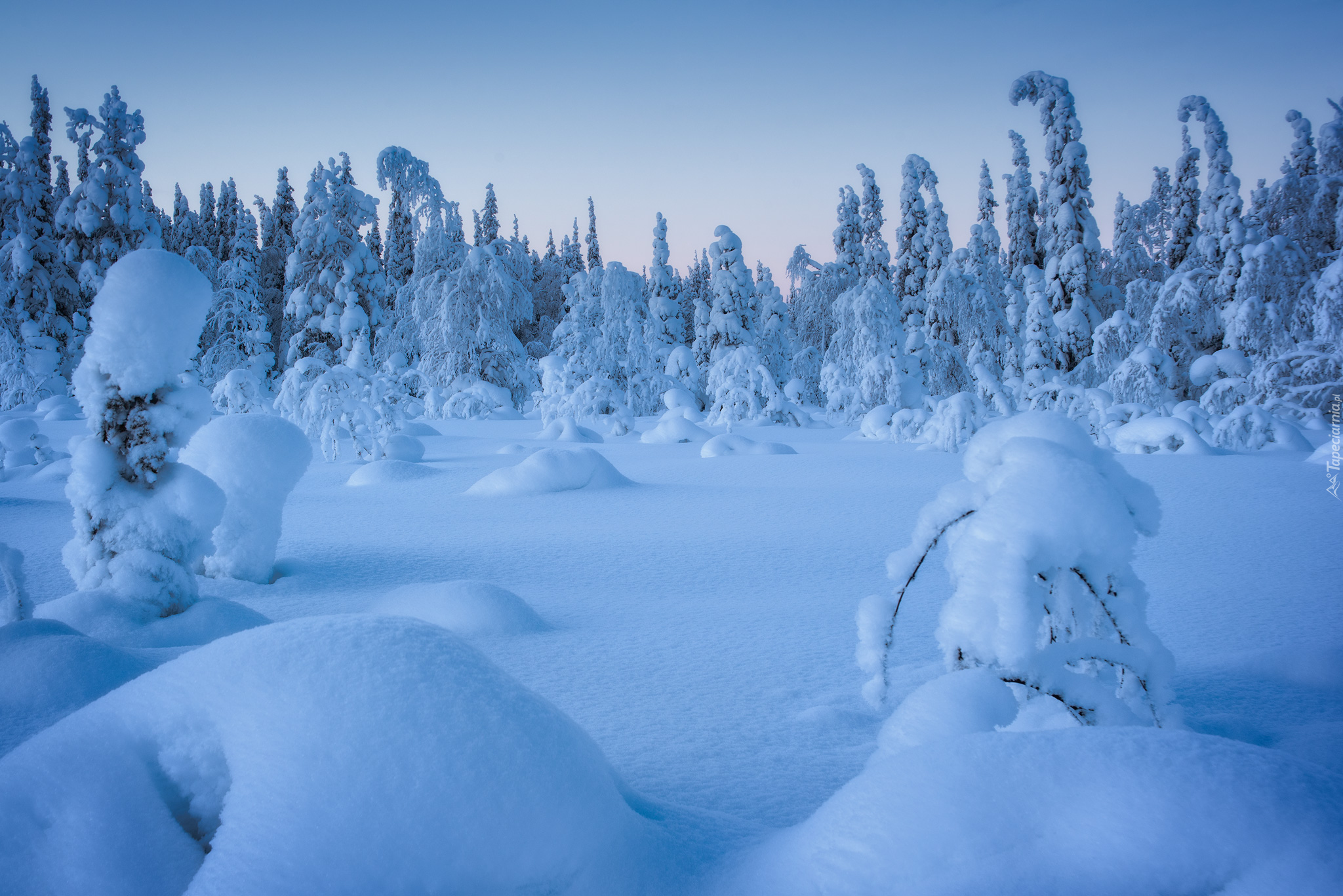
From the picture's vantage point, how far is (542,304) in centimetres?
3969

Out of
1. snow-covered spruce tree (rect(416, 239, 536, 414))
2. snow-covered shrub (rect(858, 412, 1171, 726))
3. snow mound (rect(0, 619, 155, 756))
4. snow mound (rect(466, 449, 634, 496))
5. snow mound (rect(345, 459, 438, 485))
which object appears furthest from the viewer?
snow-covered spruce tree (rect(416, 239, 536, 414))

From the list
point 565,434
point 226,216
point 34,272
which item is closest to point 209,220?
point 226,216

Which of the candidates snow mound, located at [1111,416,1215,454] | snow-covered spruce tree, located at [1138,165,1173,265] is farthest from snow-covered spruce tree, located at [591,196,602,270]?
snow mound, located at [1111,416,1215,454]

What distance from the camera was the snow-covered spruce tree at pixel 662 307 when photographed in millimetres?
25641

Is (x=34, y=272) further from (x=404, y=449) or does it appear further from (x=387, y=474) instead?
(x=387, y=474)

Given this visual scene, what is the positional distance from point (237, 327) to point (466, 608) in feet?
85.8

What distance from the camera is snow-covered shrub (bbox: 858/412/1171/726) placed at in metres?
1.93

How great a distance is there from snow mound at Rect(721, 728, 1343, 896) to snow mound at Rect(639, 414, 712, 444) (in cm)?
1242

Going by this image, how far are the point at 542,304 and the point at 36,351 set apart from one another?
22.0 m

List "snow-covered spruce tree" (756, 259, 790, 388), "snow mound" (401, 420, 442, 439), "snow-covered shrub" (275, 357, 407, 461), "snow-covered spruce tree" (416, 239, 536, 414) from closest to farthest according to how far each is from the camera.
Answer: "snow-covered shrub" (275, 357, 407, 461) < "snow mound" (401, 420, 442, 439) < "snow-covered spruce tree" (416, 239, 536, 414) < "snow-covered spruce tree" (756, 259, 790, 388)

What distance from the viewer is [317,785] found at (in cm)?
127

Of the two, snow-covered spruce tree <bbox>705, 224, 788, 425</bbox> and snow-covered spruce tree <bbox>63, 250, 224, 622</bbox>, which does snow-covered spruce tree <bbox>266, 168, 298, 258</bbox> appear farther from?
snow-covered spruce tree <bbox>63, 250, 224, 622</bbox>

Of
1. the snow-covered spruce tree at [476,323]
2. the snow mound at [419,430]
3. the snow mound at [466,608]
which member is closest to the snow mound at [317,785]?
the snow mound at [466,608]

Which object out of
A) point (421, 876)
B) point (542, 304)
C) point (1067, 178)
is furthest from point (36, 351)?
point (1067, 178)
